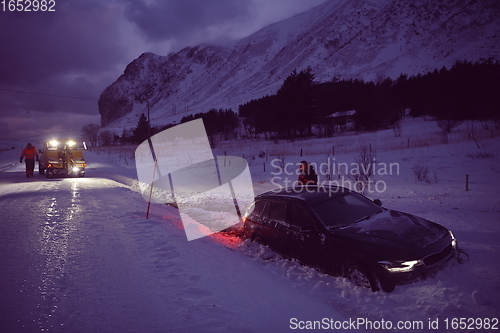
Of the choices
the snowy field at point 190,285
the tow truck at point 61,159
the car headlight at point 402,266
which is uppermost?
the tow truck at point 61,159

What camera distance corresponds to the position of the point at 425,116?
142 feet

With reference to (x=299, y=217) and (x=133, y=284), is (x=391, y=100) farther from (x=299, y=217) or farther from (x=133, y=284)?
(x=133, y=284)

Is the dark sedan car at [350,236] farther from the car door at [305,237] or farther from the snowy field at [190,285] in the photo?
the snowy field at [190,285]

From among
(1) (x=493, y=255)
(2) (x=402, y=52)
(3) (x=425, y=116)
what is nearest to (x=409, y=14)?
(2) (x=402, y=52)

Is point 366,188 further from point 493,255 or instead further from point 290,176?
point 493,255

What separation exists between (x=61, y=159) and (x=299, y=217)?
62.5 ft

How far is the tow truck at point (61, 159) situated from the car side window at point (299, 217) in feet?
60.6

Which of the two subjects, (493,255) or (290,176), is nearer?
(493,255)

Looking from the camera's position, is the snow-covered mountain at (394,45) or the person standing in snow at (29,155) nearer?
the person standing in snow at (29,155)

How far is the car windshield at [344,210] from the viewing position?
4.81 meters

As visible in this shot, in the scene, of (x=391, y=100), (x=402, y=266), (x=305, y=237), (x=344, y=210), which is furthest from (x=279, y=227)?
(x=391, y=100)

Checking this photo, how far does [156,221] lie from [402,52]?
15553 cm

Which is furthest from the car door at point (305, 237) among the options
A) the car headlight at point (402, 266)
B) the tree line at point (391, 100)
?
the tree line at point (391, 100)

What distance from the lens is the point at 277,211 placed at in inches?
220
